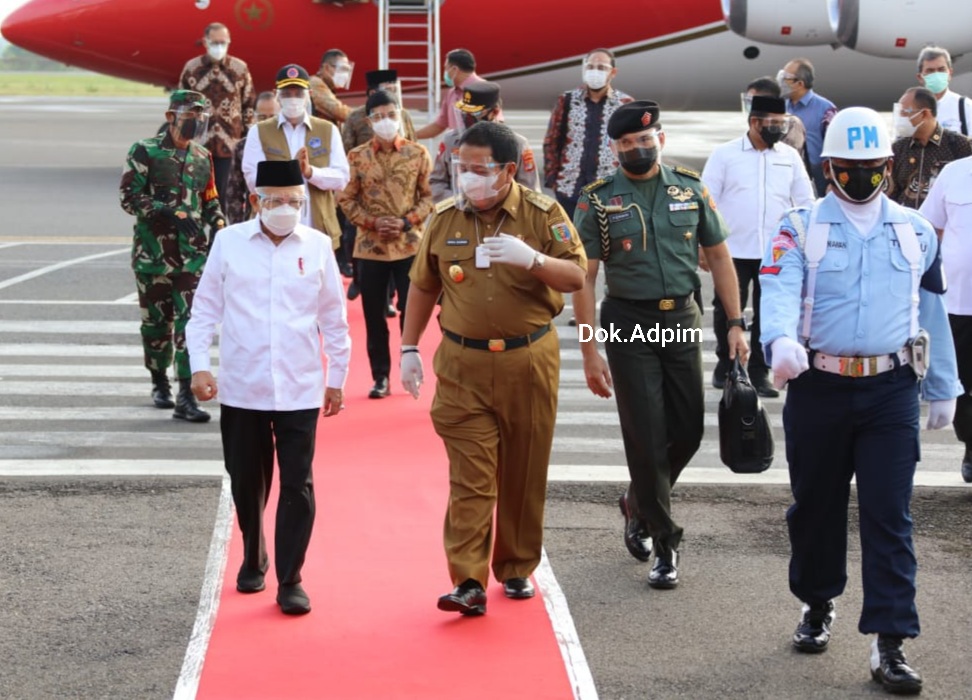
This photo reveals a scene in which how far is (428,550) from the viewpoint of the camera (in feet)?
22.8

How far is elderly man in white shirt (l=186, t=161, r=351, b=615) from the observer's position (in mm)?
6180

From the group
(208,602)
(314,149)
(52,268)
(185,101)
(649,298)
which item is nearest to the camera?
(208,602)

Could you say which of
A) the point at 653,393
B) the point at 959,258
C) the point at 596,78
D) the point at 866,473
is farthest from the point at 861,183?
the point at 596,78

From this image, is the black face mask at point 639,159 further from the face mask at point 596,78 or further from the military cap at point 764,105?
the face mask at point 596,78

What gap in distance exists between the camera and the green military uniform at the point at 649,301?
21.5 ft

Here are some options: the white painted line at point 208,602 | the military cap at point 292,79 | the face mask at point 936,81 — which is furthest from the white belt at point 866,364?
the face mask at point 936,81

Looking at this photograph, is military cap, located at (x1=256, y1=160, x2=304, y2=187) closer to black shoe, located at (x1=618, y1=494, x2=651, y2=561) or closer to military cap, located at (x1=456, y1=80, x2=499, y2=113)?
black shoe, located at (x1=618, y1=494, x2=651, y2=561)

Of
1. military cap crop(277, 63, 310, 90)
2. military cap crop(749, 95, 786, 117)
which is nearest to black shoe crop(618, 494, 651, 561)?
military cap crop(749, 95, 786, 117)

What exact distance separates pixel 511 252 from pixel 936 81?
6.73 meters

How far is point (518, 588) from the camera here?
6371 mm

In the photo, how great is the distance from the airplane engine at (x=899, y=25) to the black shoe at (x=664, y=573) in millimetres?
14844

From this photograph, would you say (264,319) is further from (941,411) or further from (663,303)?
(941,411)

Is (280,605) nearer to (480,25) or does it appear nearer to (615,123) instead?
(615,123)

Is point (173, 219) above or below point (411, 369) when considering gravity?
above
